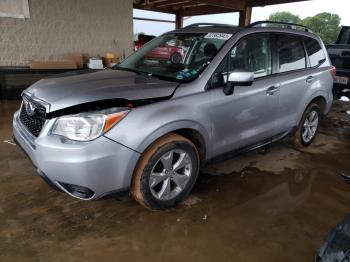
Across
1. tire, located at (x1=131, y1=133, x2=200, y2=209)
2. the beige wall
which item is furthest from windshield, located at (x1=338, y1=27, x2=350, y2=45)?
tire, located at (x1=131, y1=133, x2=200, y2=209)

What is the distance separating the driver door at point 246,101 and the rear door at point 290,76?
15cm

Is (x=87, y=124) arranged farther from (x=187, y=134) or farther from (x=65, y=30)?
(x=65, y=30)

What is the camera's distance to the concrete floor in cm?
225

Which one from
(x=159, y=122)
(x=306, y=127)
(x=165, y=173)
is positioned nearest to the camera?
(x=159, y=122)

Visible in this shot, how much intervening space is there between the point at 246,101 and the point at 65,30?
5664 mm

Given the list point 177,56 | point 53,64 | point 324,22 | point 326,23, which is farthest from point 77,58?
point 324,22

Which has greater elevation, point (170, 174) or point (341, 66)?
point (341, 66)

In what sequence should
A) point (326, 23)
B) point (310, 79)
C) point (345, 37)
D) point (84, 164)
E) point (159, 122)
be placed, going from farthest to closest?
1. point (326, 23)
2. point (345, 37)
3. point (310, 79)
4. point (159, 122)
5. point (84, 164)

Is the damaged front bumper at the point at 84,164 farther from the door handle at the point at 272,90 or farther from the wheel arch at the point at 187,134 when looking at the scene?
the door handle at the point at 272,90

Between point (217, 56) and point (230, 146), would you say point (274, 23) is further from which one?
point (230, 146)

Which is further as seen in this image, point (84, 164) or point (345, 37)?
point (345, 37)

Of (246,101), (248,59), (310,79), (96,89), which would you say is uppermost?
(248,59)

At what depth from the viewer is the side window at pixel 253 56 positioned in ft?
9.87

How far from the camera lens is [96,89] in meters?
2.44
